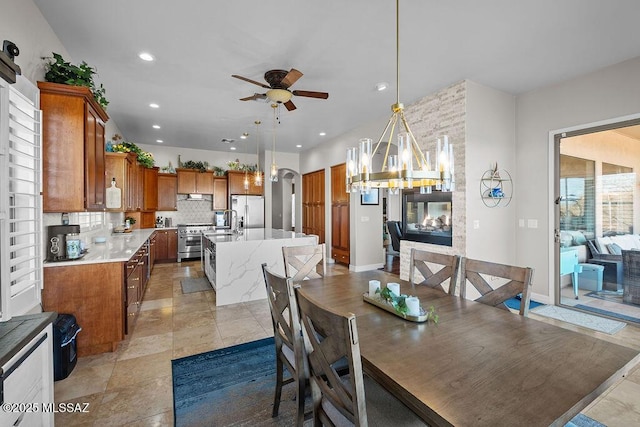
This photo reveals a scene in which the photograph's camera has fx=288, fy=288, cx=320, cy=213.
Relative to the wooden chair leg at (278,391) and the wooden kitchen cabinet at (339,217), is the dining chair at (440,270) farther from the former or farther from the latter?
the wooden kitchen cabinet at (339,217)

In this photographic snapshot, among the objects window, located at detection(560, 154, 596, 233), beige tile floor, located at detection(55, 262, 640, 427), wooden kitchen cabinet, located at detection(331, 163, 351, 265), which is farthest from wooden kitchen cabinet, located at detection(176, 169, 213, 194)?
window, located at detection(560, 154, 596, 233)

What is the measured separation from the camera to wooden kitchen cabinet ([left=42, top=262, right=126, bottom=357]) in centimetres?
245

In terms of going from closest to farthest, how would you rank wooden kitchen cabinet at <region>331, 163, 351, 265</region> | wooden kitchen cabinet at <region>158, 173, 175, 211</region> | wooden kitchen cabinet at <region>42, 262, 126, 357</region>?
wooden kitchen cabinet at <region>42, 262, 126, 357</region>
wooden kitchen cabinet at <region>331, 163, 351, 265</region>
wooden kitchen cabinet at <region>158, 173, 175, 211</region>

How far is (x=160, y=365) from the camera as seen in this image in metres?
2.49

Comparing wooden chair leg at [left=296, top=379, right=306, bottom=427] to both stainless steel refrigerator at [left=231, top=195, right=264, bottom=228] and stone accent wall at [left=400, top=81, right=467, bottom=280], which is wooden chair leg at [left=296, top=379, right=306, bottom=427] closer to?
stone accent wall at [left=400, top=81, right=467, bottom=280]

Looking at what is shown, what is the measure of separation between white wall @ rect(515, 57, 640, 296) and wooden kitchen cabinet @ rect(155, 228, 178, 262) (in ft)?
22.9

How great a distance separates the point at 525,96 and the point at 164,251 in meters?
7.64

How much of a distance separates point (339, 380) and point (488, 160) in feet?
12.7

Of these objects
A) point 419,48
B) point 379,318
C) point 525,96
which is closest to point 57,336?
point 379,318

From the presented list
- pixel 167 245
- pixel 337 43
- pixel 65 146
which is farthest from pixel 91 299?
pixel 167 245

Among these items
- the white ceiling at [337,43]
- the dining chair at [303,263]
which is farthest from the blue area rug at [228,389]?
the white ceiling at [337,43]

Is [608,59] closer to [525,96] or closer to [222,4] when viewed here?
[525,96]

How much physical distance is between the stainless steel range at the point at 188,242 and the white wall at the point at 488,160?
5898 millimetres

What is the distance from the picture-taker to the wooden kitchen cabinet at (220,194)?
7699 mm
